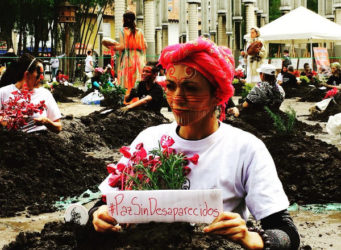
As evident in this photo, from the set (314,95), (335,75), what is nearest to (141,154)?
(335,75)

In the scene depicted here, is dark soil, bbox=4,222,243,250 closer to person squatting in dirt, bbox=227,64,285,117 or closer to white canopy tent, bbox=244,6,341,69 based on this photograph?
person squatting in dirt, bbox=227,64,285,117

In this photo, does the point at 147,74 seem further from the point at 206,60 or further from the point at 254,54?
the point at 206,60

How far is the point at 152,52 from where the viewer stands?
129 ft

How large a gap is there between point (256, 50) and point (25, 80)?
10.1 m

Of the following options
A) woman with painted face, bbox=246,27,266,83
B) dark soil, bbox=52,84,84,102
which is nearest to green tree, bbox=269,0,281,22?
dark soil, bbox=52,84,84,102

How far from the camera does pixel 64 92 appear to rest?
25078 mm

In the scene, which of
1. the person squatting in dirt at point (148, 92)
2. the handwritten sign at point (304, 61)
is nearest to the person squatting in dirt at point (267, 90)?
the person squatting in dirt at point (148, 92)

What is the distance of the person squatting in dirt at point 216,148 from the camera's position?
2432 mm

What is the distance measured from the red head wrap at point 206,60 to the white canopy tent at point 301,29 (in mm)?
21647

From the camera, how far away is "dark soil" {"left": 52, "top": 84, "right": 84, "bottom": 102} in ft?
75.9

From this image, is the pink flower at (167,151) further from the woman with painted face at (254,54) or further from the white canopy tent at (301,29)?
the white canopy tent at (301,29)

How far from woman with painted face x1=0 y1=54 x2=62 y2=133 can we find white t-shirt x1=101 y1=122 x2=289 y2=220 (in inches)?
181

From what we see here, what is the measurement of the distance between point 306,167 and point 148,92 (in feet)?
16.2

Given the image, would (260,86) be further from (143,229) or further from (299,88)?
(299,88)
